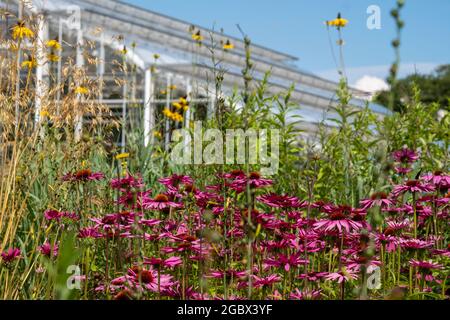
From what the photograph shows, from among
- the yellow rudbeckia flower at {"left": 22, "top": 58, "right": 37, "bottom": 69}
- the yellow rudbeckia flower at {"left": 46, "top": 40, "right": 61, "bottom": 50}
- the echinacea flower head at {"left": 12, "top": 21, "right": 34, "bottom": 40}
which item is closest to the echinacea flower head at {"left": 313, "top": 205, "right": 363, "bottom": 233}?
the yellow rudbeckia flower at {"left": 22, "top": 58, "right": 37, "bottom": 69}

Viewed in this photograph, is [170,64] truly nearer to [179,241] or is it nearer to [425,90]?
[179,241]

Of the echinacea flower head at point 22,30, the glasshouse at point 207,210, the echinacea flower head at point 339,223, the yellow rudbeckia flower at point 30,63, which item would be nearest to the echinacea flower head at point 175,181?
the glasshouse at point 207,210

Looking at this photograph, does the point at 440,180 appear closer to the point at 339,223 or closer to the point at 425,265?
the point at 425,265

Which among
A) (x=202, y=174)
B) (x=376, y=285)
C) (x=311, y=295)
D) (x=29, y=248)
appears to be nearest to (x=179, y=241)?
(x=311, y=295)

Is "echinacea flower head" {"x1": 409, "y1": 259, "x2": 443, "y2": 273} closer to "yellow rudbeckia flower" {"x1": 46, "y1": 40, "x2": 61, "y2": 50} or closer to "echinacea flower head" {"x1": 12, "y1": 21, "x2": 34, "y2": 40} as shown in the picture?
"echinacea flower head" {"x1": 12, "y1": 21, "x2": 34, "y2": 40}

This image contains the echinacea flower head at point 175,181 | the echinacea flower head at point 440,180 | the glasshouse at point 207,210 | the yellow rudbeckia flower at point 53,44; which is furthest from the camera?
the yellow rudbeckia flower at point 53,44

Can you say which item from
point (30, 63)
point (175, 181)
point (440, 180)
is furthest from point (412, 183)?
point (30, 63)

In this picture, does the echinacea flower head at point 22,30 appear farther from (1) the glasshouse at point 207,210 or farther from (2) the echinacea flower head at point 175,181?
(2) the echinacea flower head at point 175,181

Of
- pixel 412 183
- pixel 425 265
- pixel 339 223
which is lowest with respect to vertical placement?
pixel 425 265

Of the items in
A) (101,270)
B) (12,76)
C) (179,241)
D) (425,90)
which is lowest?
(101,270)

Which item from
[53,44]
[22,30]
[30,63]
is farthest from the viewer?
[53,44]
